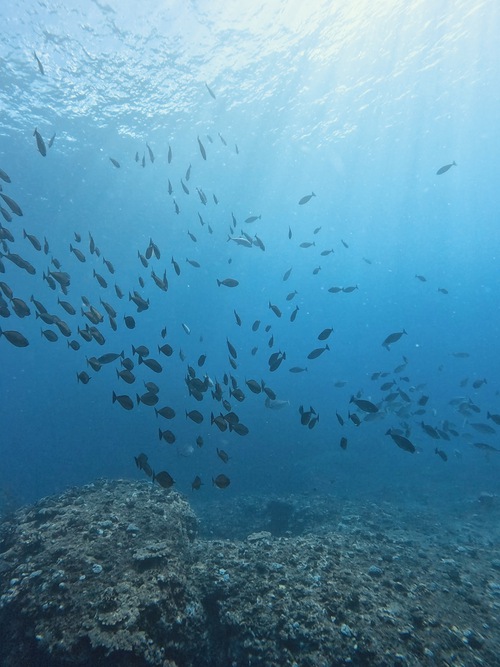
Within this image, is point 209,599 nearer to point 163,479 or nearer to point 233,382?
point 163,479

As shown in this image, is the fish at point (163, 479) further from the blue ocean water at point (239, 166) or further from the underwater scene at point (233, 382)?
the blue ocean water at point (239, 166)

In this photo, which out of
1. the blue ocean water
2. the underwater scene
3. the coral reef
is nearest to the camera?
the coral reef

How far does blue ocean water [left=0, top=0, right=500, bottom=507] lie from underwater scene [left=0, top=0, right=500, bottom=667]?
197 millimetres

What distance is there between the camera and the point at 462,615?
620 cm

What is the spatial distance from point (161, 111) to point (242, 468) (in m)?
25.3

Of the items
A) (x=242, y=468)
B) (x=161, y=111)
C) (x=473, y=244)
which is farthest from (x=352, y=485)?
(x=473, y=244)

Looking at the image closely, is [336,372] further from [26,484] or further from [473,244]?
[473,244]

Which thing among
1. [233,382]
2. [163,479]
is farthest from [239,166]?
[163,479]

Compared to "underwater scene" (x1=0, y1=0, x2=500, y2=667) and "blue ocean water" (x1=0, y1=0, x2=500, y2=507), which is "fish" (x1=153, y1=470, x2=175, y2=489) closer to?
"underwater scene" (x1=0, y1=0, x2=500, y2=667)

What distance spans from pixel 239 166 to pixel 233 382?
93.7 feet

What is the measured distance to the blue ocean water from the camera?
18.2 meters

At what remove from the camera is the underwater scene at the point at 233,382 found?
529 cm

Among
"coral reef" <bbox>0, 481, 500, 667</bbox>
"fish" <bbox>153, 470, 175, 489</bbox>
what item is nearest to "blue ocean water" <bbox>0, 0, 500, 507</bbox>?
"coral reef" <bbox>0, 481, 500, 667</bbox>

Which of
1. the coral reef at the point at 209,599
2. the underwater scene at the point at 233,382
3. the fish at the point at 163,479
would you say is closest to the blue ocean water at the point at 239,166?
the underwater scene at the point at 233,382
